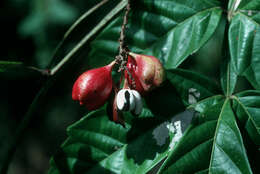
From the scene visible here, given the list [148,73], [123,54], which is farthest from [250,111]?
[123,54]

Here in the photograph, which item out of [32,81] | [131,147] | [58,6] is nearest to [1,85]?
[32,81]

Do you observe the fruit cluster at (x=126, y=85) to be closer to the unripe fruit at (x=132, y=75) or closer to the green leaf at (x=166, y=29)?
the unripe fruit at (x=132, y=75)

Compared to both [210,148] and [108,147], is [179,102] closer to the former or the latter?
[210,148]

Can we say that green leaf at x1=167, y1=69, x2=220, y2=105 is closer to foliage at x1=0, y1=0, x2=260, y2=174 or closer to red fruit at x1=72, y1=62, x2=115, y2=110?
foliage at x1=0, y1=0, x2=260, y2=174

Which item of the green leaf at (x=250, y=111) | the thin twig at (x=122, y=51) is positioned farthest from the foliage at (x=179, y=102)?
the thin twig at (x=122, y=51)

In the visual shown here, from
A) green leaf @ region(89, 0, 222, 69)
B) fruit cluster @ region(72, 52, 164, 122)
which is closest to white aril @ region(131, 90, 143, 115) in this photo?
fruit cluster @ region(72, 52, 164, 122)

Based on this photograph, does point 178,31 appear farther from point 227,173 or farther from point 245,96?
point 227,173
